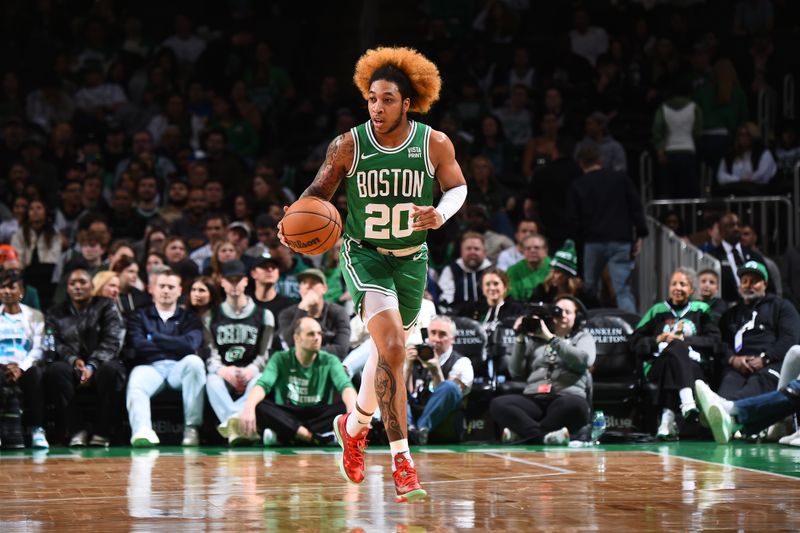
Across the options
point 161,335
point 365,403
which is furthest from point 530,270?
point 365,403

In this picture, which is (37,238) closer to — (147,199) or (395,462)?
(147,199)

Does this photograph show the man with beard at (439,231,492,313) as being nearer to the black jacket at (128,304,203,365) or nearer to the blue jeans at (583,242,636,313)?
the blue jeans at (583,242,636,313)

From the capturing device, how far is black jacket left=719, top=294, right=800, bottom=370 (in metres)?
12.4

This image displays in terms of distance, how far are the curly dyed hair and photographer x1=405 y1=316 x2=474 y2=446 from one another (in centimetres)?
430

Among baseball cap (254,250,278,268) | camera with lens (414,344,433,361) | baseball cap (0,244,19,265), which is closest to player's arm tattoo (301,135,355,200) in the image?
camera with lens (414,344,433,361)

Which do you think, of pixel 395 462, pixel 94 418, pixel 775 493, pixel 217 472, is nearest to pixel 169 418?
pixel 94 418

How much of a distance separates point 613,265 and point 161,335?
5.09 m

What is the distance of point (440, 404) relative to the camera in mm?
11695

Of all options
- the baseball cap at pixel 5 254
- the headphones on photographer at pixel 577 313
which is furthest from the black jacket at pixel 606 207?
the baseball cap at pixel 5 254

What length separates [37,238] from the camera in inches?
580

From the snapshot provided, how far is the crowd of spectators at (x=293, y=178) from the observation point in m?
12.0

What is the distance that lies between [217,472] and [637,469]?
2.78 metres

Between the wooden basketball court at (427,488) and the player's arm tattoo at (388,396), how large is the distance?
387mm

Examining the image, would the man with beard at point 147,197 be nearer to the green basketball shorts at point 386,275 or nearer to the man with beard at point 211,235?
the man with beard at point 211,235
